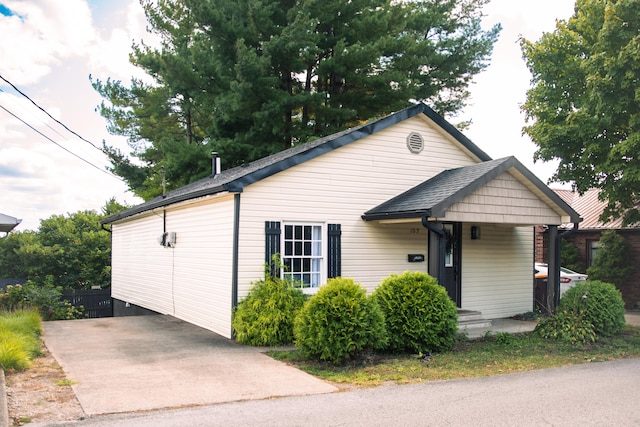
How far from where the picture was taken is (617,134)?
50.7 feet

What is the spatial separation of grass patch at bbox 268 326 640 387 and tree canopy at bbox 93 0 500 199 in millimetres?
11445

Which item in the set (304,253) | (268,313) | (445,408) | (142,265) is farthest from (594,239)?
(445,408)

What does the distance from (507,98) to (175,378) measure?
15825mm

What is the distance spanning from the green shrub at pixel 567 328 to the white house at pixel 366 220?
6.85 ft

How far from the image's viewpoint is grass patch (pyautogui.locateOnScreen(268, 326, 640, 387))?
757cm

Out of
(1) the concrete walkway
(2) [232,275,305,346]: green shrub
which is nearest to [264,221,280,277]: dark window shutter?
(2) [232,275,305,346]: green shrub

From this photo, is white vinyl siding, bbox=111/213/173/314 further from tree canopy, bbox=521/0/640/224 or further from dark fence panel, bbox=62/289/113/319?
tree canopy, bbox=521/0/640/224

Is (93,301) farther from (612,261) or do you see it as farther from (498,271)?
(612,261)

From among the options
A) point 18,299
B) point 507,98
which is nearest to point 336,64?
point 507,98

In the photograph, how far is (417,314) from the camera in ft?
29.3

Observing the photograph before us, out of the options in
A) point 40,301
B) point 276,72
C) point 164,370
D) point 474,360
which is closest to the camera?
point 164,370

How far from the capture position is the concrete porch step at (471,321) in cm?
1180

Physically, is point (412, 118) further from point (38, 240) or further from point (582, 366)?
point (38, 240)

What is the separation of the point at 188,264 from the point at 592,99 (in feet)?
37.1
